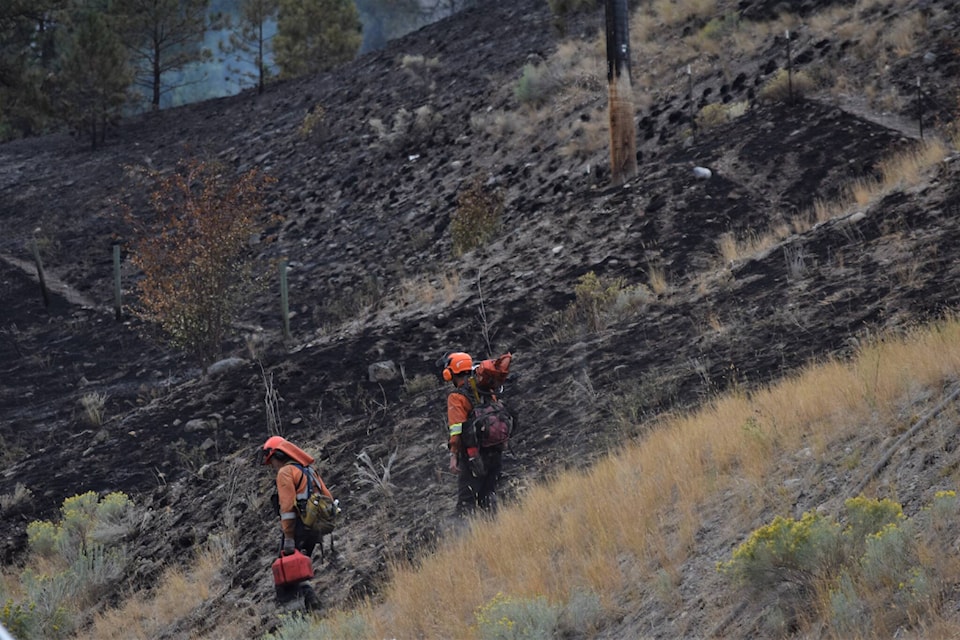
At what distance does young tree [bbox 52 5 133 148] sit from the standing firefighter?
25311mm

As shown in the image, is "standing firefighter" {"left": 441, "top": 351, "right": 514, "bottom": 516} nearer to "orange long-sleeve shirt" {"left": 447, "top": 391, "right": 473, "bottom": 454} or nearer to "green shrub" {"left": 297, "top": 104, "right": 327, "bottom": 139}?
"orange long-sleeve shirt" {"left": 447, "top": 391, "right": 473, "bottom": 454}

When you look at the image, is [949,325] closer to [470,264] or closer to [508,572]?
[508,572]

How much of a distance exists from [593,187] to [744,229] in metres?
3.94

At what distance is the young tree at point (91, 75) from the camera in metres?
31.5

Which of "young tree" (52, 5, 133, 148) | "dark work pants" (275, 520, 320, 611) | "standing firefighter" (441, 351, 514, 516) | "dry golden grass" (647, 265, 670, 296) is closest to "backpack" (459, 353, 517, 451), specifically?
"standing firefighter" (441, 351, 514, 516)

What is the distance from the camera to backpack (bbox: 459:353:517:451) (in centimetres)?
937

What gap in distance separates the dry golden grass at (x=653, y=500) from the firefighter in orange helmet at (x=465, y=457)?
1.60 feet

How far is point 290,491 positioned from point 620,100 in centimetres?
1118

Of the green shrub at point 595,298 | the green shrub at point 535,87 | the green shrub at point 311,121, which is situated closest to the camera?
the green shrub at point 595,298

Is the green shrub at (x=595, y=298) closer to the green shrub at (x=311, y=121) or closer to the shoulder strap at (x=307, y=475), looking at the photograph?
the shoulder strap at (x=307, y=475)

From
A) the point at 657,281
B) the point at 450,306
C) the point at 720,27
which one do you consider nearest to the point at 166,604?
the point at 450,306

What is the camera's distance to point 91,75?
3212 cm

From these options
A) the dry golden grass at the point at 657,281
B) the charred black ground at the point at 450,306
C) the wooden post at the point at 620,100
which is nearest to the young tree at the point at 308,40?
the charred black ground at the point at 450,306

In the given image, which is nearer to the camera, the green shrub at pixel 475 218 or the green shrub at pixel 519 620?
the green shrub at pixel 519 620
